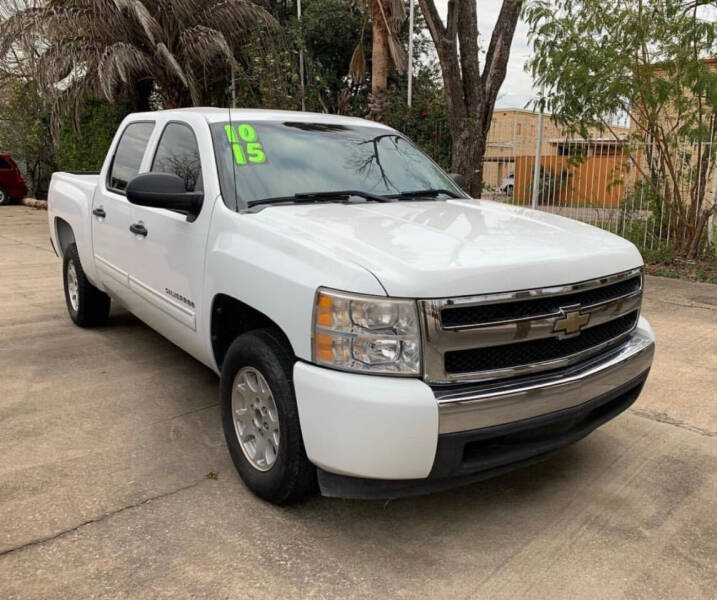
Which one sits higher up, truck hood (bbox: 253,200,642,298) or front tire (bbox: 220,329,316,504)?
truck hood (bbox: 253,200,642,298)

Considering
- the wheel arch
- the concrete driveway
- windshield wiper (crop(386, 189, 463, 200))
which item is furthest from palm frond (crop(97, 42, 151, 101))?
the wheel arch

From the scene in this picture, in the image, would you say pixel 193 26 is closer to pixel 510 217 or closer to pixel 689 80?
pixel 689 80

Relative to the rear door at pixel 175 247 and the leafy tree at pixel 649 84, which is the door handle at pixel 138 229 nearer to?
the rear door at pixel 175 247

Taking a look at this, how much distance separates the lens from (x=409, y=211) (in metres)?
3.52

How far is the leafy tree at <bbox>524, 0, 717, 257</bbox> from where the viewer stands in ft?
26.4

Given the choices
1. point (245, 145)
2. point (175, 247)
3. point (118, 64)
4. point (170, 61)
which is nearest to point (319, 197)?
point (245, 145)

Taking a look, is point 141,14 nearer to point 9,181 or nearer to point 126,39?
point 126,39

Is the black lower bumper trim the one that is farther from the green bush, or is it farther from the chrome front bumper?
the green bush

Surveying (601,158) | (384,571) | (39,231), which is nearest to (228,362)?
(384,571)

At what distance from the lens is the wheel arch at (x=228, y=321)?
320cm

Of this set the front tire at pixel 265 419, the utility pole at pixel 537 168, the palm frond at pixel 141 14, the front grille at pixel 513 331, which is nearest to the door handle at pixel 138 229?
the front tire at pixel 265 419

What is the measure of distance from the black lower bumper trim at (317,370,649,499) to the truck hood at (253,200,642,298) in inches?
21.8

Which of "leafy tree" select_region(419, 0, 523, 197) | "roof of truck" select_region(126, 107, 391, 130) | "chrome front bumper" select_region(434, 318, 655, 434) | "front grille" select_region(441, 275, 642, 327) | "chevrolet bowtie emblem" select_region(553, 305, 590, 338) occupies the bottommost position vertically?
"chrome front bumper" select_region(434, 318, 655, 434)

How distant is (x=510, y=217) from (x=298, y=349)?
1540 mm
